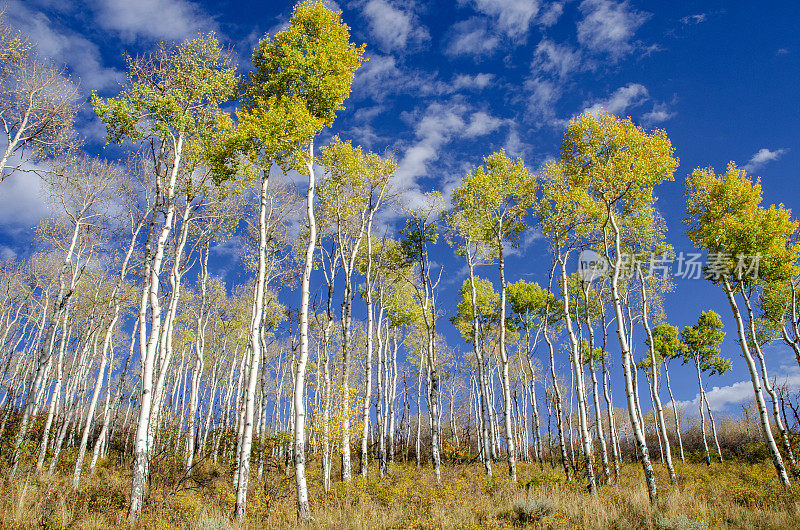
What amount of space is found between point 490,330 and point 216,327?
1752 cm

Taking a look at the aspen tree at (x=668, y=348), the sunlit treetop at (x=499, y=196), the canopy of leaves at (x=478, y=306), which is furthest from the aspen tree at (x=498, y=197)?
the aspen tree at (x=668, y=348)

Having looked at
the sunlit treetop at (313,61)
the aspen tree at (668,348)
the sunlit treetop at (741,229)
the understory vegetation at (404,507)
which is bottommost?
the understory vegetation at (404,507)

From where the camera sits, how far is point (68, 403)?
62.3 ft

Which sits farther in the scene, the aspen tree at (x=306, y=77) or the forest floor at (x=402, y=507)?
the aspen tree at (x=306, y=77)

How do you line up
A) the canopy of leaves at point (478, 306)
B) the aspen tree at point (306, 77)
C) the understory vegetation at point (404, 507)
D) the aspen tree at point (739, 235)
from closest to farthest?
1. the understory vegetation at point (404, 507)
2. the aspen tree at point (306, 77)
3. the aspen tree at point (739, 235)
4. the canopy of leaves at point (478, 306)

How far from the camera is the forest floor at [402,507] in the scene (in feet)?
24.8

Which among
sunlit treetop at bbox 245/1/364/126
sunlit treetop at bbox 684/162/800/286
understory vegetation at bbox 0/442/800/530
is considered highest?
sunlit treetop at bbox 245/1/364/126

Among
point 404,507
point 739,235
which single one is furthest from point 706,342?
point 404,507

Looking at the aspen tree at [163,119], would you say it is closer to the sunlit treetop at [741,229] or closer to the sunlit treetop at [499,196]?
the sunlit treetop at [499,196]

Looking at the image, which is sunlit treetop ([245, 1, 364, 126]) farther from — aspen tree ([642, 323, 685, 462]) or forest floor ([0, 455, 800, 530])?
aspen tree ([642, 323, 685, 462])

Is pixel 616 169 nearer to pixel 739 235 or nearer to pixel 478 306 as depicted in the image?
pixel 739 235

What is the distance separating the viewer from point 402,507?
967 cm

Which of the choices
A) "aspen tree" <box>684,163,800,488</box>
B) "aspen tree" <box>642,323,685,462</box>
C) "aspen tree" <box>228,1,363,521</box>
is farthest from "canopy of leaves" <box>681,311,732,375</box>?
"aspen tree" <box>228,1,363,521</box>

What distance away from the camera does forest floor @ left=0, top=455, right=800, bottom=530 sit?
756 cm
